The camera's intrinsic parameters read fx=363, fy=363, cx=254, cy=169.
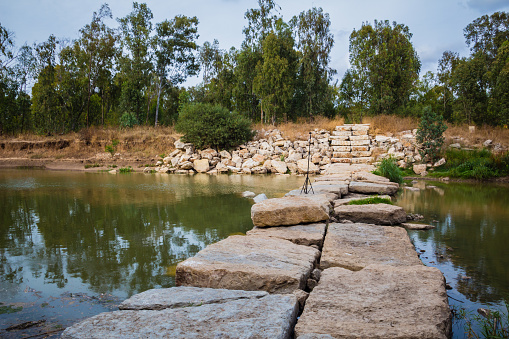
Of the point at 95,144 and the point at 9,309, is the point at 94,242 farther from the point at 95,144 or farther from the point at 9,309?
the point at 95,144

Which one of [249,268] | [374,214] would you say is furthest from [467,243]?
[249,268]

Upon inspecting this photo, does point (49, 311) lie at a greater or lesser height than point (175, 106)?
lesser

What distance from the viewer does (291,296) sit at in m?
2.68

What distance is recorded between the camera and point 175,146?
891 inches

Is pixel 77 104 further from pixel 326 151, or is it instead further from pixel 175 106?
pixel 326 151

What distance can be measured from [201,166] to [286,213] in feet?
47.2

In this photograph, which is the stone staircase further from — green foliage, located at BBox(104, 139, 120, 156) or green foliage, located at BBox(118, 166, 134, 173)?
green foliage, located at BBox(104, 139, 120, 156)

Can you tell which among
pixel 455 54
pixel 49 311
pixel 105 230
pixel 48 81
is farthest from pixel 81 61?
pixel 455 54

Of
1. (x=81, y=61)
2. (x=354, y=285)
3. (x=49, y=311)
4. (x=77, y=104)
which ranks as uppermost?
(x=81, y=61)

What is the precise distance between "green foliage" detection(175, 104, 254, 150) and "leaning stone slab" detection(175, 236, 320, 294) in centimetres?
1732

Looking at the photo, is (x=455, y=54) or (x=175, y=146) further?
(x=455, y=54)

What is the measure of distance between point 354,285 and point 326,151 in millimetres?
17103

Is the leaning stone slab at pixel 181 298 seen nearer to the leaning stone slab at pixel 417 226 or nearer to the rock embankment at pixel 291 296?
the rock embankment at pixel 291 296

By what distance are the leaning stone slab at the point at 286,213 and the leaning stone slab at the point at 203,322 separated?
8.30 ft
